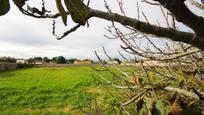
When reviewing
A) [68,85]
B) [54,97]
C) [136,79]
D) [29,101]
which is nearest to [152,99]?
[136,79]

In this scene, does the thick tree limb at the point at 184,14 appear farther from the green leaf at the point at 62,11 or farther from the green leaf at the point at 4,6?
the green leaf at the point at 4,6

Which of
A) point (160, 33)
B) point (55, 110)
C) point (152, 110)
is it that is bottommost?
point (55, 110)

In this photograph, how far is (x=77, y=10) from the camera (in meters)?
0.84

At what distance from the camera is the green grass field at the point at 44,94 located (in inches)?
976

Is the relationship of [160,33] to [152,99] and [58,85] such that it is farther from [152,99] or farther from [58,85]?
[58,85]

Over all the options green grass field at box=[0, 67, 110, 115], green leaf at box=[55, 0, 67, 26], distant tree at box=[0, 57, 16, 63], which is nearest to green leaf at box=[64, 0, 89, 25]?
green leaf at box=[55, 0, 67, 26]

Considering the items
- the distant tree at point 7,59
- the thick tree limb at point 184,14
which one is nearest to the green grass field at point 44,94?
the distant tree at point 7,59

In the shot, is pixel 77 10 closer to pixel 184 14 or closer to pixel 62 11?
pixel 62 11

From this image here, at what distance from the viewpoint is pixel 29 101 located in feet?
92.3

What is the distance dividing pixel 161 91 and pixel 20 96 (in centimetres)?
2960

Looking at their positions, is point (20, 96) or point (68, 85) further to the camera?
point (68, 85)

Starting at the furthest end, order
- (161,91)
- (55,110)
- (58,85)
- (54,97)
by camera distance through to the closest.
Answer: (58,85), (54,97), (55,110), (161,91)

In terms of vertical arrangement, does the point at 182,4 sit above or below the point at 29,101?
above

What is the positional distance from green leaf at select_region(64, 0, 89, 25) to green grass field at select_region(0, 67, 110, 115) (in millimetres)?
17924
